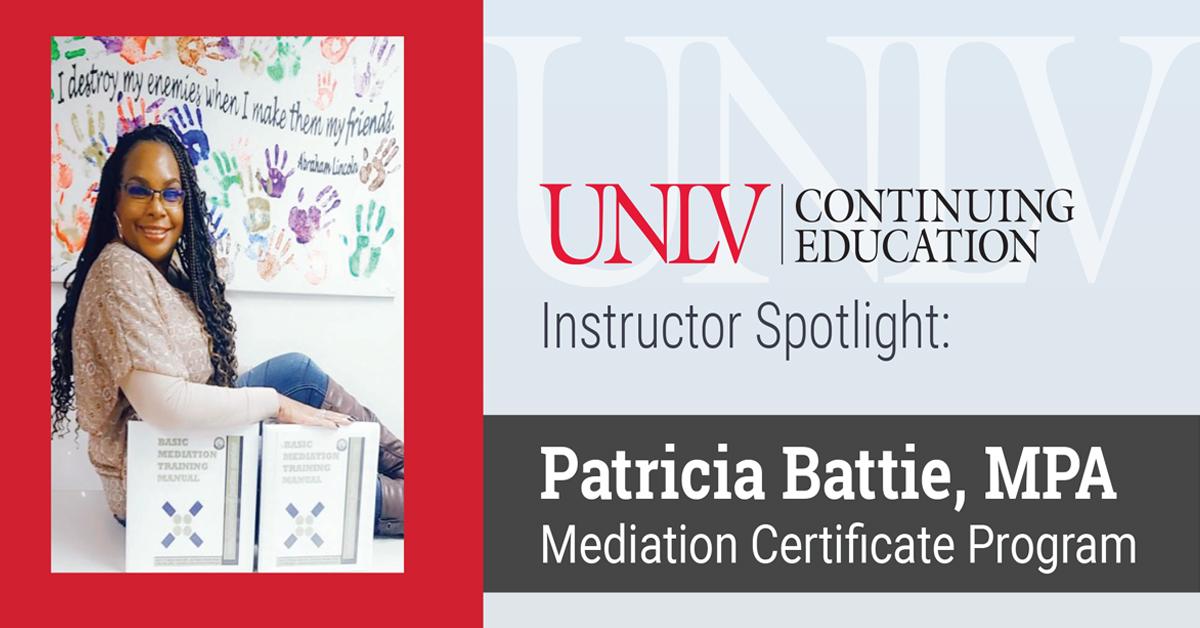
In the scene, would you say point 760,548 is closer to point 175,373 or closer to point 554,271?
point 554,271

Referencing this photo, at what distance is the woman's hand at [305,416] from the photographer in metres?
3.96

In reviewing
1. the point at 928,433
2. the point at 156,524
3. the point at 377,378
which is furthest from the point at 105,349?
the point at 928,433

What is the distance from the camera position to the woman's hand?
3961 mm

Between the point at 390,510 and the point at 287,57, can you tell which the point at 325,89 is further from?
the point at 390,510

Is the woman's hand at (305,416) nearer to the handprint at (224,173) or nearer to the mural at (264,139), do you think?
the mural at (264,139)

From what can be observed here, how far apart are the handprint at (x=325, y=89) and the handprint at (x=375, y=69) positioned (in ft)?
0.26

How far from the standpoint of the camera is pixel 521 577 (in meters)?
3.57

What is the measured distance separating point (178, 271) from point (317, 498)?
34.2 inches

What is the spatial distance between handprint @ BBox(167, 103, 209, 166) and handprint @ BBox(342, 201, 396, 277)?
0.53 m

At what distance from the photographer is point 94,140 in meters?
3.99

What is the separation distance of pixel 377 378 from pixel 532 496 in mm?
828

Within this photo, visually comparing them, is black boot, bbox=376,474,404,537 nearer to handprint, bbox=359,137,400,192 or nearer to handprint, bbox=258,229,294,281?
handprint, bbox=258,229,294,281

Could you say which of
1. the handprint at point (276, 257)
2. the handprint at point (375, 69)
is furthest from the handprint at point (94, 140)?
the handprint at point (375, 69)

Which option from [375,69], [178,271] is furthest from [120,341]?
[375,69]
